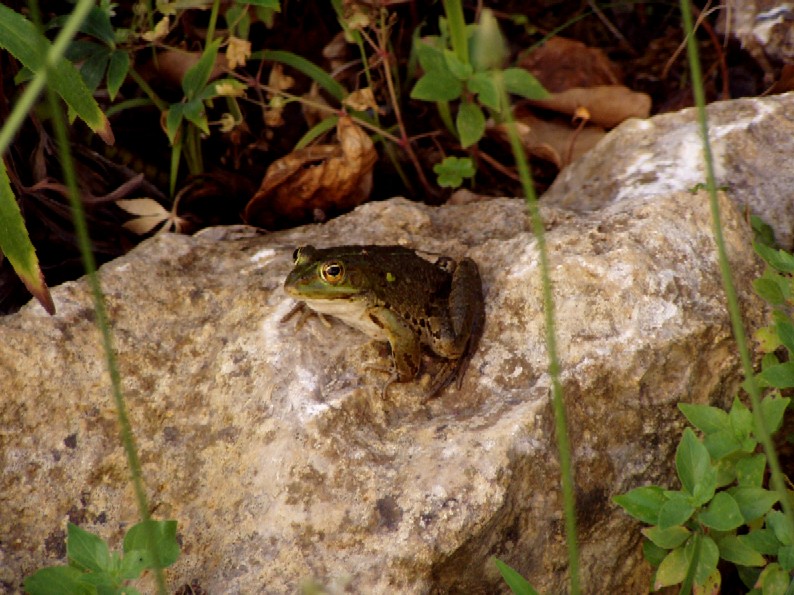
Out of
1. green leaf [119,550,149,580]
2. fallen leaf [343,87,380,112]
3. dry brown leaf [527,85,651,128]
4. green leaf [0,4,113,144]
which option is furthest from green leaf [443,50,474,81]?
green leaf [119,550,149,580]

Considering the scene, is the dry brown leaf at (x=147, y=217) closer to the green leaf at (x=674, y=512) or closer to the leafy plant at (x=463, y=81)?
the leafy plant at (x=463, y=81)

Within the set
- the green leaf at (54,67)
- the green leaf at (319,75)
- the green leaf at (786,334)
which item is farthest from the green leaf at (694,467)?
the green leaf at (319,75)

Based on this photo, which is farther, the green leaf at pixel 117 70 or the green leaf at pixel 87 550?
the green leaf at pixel 117 70

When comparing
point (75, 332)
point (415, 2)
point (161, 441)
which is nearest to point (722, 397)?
Result: point (161, 441)

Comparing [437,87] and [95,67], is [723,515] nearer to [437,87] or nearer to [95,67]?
[437,87]

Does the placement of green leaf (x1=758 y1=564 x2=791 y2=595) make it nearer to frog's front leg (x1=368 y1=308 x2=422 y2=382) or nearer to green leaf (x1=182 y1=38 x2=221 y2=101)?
frog's front leg (x1=368 y1=308 x2=422 y2=382)
